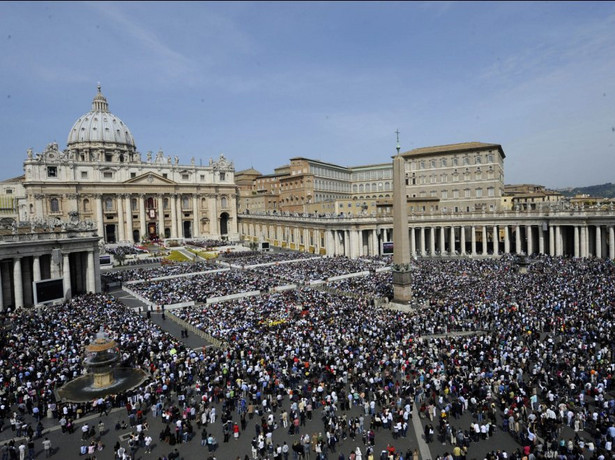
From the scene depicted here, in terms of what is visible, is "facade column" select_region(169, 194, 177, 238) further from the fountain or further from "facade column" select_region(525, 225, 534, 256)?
the fountain

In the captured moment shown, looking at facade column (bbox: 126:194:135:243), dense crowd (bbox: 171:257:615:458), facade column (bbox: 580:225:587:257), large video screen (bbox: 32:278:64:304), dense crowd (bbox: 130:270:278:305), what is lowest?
dense crowd (bbox: 171:257:615:458)

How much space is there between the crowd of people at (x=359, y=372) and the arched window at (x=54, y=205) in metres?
67.4

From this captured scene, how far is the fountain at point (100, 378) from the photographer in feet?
67.7

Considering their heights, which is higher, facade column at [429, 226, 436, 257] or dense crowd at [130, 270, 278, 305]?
facade column at [429, 226, 436, 257]

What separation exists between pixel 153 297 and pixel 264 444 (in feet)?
84.5

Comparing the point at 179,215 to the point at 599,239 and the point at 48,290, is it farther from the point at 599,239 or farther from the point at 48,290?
the point at 599,239

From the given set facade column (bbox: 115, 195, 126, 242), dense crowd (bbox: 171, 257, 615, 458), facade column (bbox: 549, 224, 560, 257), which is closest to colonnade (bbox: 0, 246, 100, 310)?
dense crowd (bbox: 171, 257, 615, 458)

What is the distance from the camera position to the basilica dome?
394ft

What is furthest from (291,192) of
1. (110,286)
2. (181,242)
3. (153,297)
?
(153,297)

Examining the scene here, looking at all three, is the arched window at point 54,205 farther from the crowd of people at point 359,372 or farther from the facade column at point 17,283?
the crowd of people at point 359,372

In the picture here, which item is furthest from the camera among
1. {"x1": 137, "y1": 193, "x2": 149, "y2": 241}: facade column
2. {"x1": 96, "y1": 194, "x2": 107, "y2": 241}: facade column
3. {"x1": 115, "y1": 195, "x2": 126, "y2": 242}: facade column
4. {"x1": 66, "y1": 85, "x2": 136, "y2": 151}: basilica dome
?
{"x1": 66, "y1": 85, "x2": 136, "y2": 151}: basilica dome

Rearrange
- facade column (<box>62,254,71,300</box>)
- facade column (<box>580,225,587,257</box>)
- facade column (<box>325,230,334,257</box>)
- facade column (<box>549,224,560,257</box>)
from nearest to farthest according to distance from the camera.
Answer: facade column (<box>62,254,71,300</box>), facade column (<box>580,225,587,257</box>), facade column (<box>549,224,560,257</box>), facade column (<box>325,230,334,257</box>)

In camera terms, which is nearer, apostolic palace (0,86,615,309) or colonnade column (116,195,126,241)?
apostolic palace (0,86,615,309)

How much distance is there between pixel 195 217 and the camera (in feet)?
355
